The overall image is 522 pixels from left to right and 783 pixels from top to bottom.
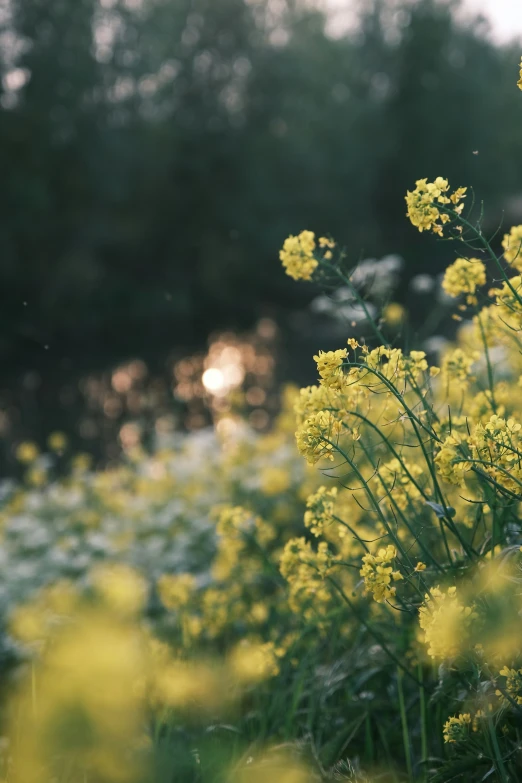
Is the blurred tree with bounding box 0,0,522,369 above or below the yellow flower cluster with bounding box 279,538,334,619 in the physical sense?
above

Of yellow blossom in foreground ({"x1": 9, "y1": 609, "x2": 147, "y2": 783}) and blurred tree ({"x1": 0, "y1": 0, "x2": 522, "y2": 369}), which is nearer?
yellow blossom in foreground ({"x1": 9, "y1": 609, "x2": 147, "y2": 783})

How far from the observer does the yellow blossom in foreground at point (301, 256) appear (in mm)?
2221

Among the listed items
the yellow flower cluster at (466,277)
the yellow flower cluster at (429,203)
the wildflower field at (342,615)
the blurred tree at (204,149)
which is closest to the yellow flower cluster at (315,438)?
the wildflower field at (342,615)

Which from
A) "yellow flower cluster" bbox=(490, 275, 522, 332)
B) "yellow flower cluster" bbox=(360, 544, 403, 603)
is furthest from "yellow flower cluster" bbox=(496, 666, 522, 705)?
"yellow flower cluster" bbox=(490, 275, 522, 332)

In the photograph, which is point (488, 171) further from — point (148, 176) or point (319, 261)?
point (319, 261)

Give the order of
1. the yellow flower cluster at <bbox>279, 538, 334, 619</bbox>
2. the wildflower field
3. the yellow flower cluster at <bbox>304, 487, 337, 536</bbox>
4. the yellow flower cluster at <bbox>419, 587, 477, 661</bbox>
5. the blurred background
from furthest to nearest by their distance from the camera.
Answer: the blurred background < the yellow flower cluster at <bbox>279, 538, 334, 619</bbox> < the yellow flower cluster at <bbox>304, 487, 337, 536</bbox> < the yellow flower cluster at <bbox>419, 587, 477, 661</bbox> < the wildflower field

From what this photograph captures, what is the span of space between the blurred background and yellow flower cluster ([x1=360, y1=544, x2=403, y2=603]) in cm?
1009

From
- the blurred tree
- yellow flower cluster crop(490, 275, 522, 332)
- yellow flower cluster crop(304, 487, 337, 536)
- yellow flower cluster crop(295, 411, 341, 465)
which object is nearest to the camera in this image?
yellow flower cluster crop(295, 411, 341, 465)

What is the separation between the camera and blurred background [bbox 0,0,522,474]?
17.2 m

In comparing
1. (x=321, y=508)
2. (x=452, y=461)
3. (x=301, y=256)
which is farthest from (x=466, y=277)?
(x=452, y=461)

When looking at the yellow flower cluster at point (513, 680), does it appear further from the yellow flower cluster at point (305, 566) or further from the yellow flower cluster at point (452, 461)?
the yellow flower cluster at point (305, 566)

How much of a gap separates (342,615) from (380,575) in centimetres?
138

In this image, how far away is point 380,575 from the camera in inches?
64.9

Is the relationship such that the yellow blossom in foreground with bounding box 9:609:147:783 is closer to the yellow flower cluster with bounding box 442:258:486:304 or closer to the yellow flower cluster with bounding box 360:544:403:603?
the yellow flower cluster with bounding box 360:544:403:603
